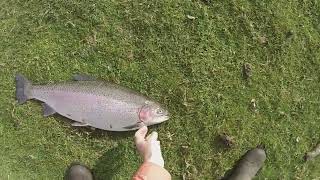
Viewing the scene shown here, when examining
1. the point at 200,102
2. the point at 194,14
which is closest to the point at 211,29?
the point at 194,14

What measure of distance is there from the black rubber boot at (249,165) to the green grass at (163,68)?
0.35 feet

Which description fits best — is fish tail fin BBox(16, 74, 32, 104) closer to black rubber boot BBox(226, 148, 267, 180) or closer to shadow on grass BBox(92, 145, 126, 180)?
shadow on grass BBox(92, 145, 126, 180)

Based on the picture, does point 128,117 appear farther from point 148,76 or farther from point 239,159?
point 239,159

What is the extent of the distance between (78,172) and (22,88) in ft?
3.33

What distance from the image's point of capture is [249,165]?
225 inches

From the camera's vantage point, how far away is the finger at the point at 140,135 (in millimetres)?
5285

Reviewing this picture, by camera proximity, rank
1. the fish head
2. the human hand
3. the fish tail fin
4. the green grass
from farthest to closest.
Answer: the green grass, the fish tail fin, the fish head, the human hand

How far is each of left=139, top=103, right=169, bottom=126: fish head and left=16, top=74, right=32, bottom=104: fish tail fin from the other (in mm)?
1155

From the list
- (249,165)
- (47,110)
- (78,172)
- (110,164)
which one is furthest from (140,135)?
(249,165)

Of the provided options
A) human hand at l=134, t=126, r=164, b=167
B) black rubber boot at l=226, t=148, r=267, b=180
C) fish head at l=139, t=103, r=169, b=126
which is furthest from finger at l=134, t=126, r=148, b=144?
black rubber boot at l=226, t=148, r=267, b=180

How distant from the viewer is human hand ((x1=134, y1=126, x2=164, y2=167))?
5141 mm

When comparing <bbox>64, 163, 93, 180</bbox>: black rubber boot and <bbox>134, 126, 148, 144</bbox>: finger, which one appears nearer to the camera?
<bbox>134, 126, 148, 144</bbox>: finger

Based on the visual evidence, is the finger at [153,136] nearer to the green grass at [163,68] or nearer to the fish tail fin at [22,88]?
the green grass at [163,68]

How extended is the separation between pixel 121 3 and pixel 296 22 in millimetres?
1840
